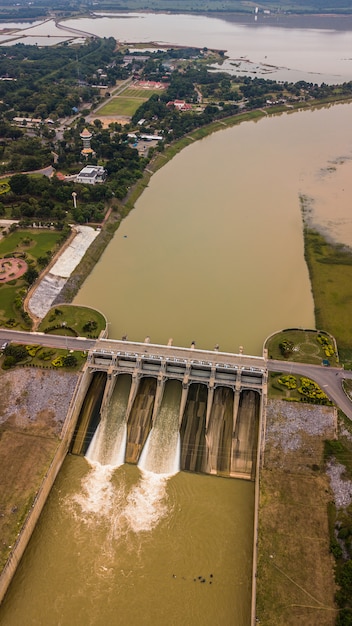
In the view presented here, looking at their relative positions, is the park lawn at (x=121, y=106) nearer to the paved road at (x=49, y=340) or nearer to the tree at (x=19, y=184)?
the tree at (x=19, y=184)

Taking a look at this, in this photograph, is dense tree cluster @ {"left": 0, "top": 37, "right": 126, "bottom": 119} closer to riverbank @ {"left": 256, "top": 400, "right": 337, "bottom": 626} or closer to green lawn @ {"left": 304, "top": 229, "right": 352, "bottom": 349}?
green lawn @ {"left": 304, "top": 229, "right": 352, "bottom": 349}

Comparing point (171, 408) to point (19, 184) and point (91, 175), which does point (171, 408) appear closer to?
point (19, 184)

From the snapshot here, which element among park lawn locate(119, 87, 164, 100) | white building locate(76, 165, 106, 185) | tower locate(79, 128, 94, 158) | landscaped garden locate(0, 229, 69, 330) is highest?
park lawn locate(119, 87, 164, 100)

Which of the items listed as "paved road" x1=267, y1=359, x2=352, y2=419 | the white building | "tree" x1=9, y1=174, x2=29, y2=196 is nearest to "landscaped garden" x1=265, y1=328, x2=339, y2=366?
"paved road" x1=267, y1=359, x2=352, y2=419

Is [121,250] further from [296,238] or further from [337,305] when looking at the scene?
[337,305]

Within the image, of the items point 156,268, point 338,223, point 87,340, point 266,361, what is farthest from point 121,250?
point 338,223

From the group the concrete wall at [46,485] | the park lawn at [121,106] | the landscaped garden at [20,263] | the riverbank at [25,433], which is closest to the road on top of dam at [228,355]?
the landscaped garden at [20,263]
